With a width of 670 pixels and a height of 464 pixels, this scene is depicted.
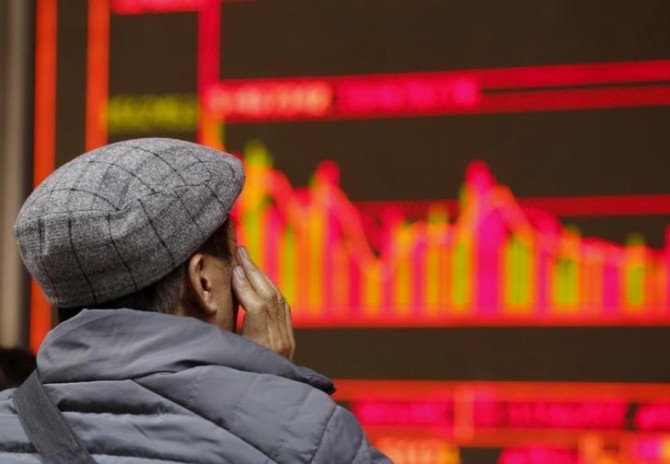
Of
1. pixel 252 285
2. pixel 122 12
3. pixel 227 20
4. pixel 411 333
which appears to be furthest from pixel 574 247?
pixel 252 285

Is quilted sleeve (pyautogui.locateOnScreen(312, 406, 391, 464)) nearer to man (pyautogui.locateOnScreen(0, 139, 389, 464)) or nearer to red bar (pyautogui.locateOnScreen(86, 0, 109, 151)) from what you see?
man (pyautogui.locateOnScreen(0, 139, 389, 464))

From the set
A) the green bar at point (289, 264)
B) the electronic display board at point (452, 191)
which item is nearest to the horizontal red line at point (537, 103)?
the electronic display board at point (452, 191)

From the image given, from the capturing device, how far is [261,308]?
1135 millimetres

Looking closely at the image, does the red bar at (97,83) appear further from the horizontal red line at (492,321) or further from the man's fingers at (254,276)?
the man's fingers at (254,276)

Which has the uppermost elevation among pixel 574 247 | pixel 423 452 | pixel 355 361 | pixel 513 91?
pixel 513 91

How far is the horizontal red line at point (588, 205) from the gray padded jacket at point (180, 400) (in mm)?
1578

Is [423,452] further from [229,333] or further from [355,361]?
[229,333]

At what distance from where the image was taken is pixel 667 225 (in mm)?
2441

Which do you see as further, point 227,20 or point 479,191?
point 227,20

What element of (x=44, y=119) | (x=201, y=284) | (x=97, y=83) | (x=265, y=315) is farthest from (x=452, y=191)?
(x=201, y=284)

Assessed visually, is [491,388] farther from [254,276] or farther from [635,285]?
[254,276]

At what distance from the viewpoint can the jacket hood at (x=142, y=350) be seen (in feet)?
3.12

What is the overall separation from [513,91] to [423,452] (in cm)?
72

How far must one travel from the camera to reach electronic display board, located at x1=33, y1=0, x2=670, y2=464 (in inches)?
96.8
